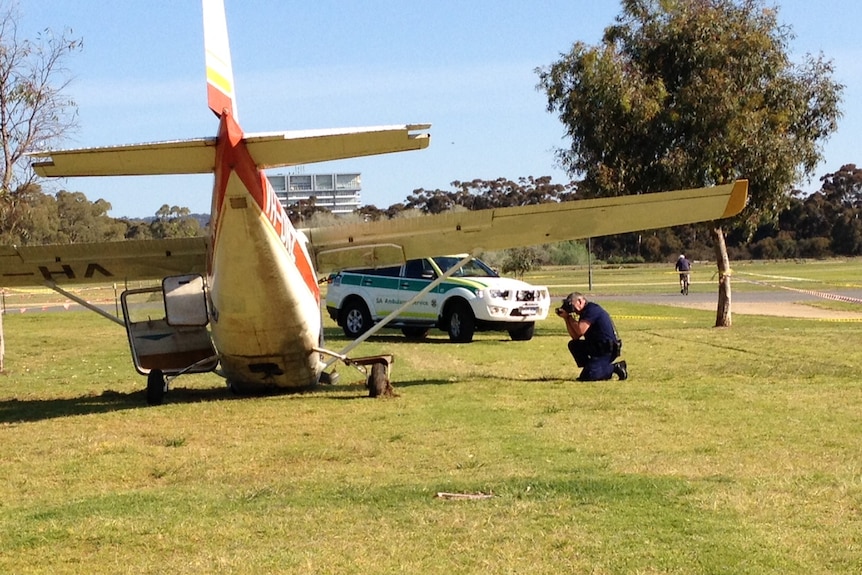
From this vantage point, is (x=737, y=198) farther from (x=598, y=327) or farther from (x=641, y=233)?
(x=641, y=233)

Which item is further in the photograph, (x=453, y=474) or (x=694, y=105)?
(x=694, y=105)

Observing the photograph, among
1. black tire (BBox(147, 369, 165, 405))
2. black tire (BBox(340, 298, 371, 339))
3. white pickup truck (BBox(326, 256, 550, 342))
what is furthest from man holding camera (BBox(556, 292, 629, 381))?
black tire (BBox(340, 298, 371, 339))

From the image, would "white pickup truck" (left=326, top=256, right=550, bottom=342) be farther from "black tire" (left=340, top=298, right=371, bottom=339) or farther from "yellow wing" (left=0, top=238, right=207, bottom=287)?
"yellow wing" (left=0, top=238, right=207, bottom=287)

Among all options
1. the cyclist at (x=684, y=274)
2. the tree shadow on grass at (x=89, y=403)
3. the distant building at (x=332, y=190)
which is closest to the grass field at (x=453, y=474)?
the tree shadow on grass at (x=89, y=403)

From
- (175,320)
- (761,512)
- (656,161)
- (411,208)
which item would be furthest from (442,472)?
(411,208)

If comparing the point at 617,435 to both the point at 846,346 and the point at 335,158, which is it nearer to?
the point at 335,158

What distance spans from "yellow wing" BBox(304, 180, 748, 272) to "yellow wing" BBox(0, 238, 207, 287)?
1.58m

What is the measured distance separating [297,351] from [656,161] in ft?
46.0

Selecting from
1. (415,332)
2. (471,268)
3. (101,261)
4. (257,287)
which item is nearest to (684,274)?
(471,268)

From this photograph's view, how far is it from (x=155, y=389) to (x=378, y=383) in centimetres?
267

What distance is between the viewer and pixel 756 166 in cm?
2458

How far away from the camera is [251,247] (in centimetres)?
1113

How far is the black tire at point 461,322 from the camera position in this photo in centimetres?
2325

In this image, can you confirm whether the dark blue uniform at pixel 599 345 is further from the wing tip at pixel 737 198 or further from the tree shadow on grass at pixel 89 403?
the tree shadow on grass at pixel 89 403
